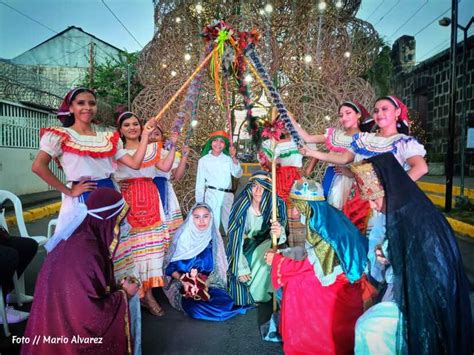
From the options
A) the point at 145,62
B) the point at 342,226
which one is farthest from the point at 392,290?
the point at 145,62

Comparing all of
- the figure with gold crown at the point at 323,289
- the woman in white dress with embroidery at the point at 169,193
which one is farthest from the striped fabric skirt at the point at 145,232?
the figure with gold crown at the point at 323,289

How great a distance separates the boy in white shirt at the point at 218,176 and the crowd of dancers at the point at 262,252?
1.11 metres

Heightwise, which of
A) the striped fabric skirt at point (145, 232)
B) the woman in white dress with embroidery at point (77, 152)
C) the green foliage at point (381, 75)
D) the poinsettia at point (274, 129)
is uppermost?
the green foliage at point (381, 75)

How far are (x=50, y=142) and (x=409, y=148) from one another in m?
2.98

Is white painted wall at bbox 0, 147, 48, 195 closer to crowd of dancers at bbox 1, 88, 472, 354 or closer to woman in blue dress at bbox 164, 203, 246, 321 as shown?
crowd of dancers at bbox 1, 88, 472, 354

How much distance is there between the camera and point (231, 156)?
5902 millimetres

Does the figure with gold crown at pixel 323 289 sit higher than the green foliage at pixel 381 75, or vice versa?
the green foliage at pixel 381 75

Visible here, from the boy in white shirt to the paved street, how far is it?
2138mm

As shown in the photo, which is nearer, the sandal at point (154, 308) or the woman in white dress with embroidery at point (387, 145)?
the woman in white dress with embroidery at point (387, 145)

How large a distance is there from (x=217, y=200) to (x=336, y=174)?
2.12m

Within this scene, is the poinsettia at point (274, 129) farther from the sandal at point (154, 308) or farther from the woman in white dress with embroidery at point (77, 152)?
the sandal at point (154, 308)

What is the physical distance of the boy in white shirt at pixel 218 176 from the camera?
5.82 meters

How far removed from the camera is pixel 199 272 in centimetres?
381

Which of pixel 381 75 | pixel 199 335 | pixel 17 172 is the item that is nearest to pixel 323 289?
pixel 199 335
